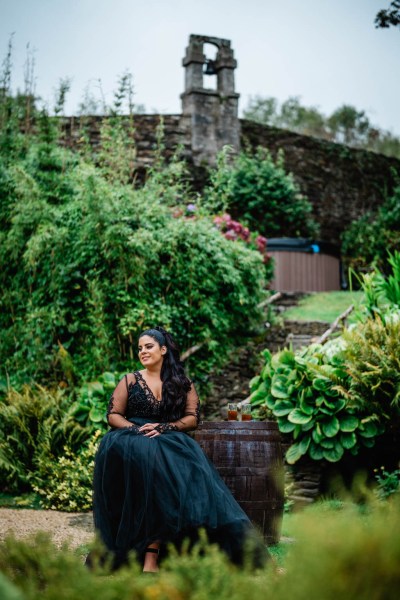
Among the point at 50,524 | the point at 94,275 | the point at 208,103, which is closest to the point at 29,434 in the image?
the point at 50,524

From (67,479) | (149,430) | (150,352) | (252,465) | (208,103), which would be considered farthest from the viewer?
(208,103)

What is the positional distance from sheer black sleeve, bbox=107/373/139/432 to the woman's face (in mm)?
135

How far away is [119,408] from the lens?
4.27 meters

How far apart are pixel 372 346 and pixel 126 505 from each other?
2.92m

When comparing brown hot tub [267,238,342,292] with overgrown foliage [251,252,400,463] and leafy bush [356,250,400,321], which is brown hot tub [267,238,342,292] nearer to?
leafy bush [356,250,400,321]

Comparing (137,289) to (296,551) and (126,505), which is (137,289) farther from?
(296,551)

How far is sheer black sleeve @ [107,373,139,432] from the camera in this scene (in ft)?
13.7

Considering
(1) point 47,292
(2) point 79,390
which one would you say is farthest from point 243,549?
(1) point 47,292

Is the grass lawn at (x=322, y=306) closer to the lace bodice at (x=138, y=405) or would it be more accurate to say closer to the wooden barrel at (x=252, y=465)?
the wooden barrel at (x=252, y=465)

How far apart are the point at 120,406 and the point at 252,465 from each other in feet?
3.31

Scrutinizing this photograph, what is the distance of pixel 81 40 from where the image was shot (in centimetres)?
1049

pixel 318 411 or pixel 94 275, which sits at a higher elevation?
pixel 94 275

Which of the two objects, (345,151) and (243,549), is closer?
(243,549)

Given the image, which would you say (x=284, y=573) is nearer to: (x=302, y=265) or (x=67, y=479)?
(x=67, y=479)
